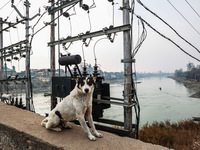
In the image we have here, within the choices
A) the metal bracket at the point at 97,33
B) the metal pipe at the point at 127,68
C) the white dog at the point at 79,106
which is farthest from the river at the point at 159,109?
the white dog at the point at 79,106

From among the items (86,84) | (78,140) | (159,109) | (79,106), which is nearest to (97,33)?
(86,84)

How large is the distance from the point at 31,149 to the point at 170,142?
5129 mm

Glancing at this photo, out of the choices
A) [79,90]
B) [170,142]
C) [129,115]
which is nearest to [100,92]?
[129,115]

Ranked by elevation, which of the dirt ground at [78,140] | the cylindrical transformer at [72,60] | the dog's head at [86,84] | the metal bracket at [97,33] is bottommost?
the dirt ground at [78,140]

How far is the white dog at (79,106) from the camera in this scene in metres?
2.30

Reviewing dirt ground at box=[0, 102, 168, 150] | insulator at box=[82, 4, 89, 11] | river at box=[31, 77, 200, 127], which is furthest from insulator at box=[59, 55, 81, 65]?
river at box=[31, 77, 200, 127]

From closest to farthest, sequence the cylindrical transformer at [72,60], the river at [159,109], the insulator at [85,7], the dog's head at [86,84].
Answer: the dog's head at [86,84] < the cylindrical transformer at [72,60] < the insulator at [85,7] < the river at [159,109]

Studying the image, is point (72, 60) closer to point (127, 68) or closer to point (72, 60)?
point (72, 60)

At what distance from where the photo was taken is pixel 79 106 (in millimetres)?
2418

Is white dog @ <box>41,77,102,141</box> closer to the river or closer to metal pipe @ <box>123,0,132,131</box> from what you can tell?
metal pipe @ <box>123,0,132,131</box>

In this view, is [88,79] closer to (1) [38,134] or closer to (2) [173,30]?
(1) [38,134]

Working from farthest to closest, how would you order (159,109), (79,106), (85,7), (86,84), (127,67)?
(159,109) → (85,7) → (127,67) → (79,106) → (86,84)

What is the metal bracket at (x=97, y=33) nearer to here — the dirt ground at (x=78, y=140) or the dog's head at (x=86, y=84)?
the dog's head at (x=86, y=84)

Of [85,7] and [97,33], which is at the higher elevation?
[85,7]
